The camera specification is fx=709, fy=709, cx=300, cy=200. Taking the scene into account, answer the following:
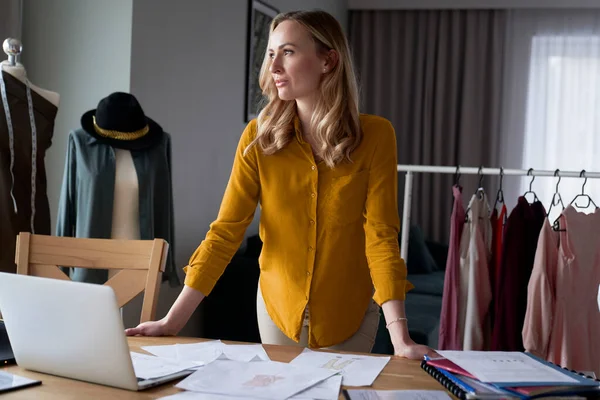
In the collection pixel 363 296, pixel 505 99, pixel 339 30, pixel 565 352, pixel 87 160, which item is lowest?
pixel 565 352

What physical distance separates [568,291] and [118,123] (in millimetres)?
1628

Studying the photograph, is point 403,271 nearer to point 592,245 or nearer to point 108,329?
point 108,329

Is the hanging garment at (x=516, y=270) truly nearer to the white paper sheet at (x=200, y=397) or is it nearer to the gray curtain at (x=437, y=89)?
the white paper sheet at (x=200, y=397)

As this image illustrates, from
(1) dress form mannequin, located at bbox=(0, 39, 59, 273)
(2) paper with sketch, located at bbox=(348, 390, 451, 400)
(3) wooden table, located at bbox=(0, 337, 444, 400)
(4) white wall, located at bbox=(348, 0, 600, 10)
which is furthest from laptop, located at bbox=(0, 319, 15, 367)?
(4) white wall, located at bbox=(348, 0, 600, 10)

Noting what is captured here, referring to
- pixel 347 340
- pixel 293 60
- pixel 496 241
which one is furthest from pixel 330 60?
Result: pixel 496 241

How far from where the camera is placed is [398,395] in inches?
45.7

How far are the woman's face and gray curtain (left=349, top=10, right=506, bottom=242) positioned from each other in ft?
13.8

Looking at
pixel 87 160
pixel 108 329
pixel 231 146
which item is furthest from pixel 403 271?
pixel 231 146

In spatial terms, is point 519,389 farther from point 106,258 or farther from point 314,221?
point 106,258

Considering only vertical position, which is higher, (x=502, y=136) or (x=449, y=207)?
(x=502, y=136)

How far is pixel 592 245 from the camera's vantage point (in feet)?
7.66

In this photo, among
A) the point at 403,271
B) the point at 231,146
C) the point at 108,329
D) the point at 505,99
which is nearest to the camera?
the point at 108,329

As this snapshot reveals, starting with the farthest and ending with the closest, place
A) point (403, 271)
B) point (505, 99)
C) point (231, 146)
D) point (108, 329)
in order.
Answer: point (505, 99)
point (231, 146)
point (403, 271)
point (108, 329)

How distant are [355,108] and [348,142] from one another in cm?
10
